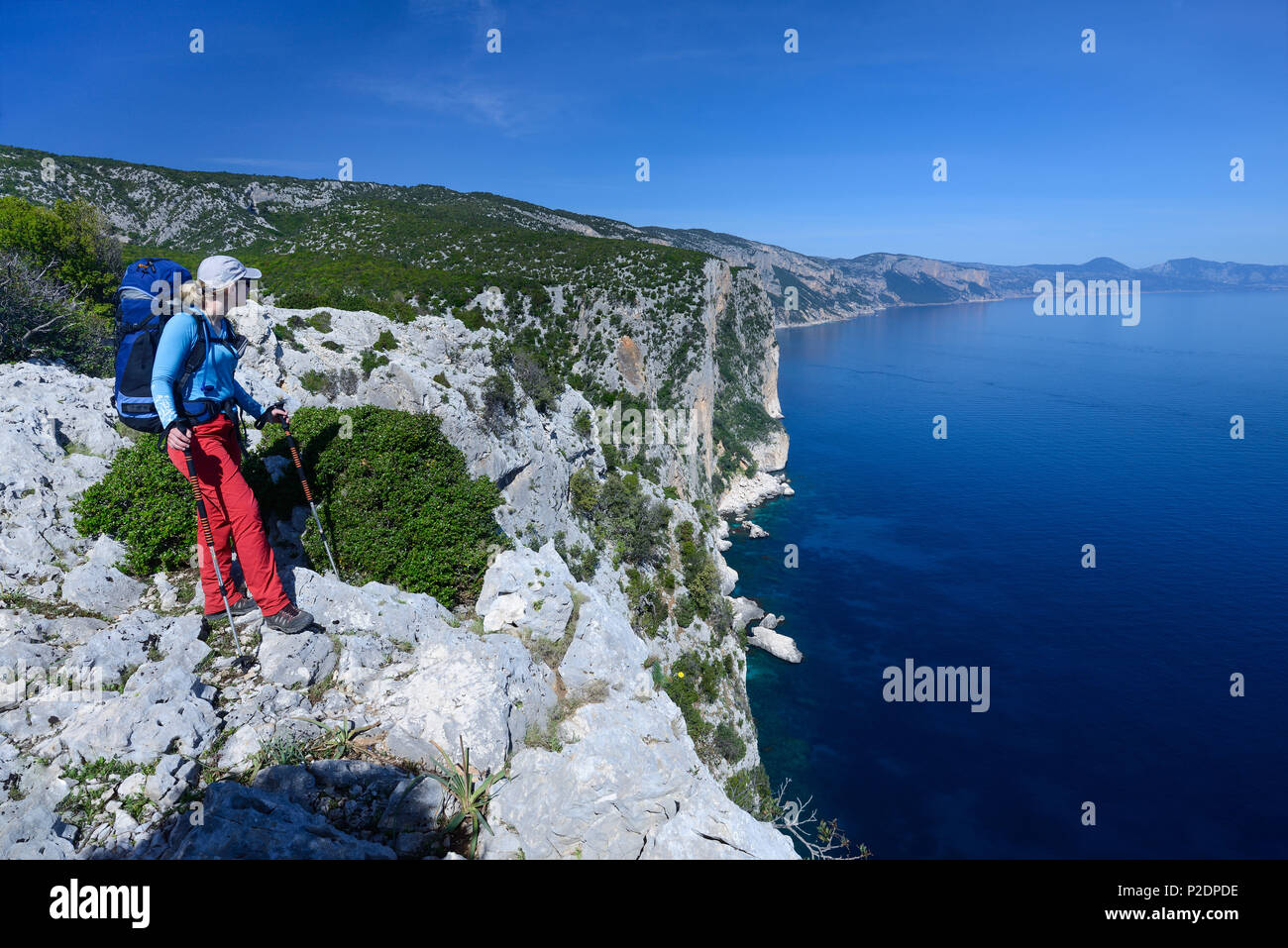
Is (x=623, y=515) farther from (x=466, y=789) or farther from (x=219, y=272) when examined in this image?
(x=466, y=789)

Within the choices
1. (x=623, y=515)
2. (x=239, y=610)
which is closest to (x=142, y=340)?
(x=239, y=610)

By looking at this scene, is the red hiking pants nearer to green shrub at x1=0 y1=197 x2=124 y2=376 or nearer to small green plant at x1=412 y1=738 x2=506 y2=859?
small green plant at x1=412 y1=738 x2=506 y2=859

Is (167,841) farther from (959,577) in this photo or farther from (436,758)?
(959,577)

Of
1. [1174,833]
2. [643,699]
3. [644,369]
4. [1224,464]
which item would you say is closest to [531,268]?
[644,369]

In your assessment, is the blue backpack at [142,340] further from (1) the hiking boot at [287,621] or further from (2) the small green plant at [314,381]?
(2) the small green plant at [314,381]

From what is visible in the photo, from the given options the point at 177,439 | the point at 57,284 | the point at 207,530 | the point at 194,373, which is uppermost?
the point at 57,284
